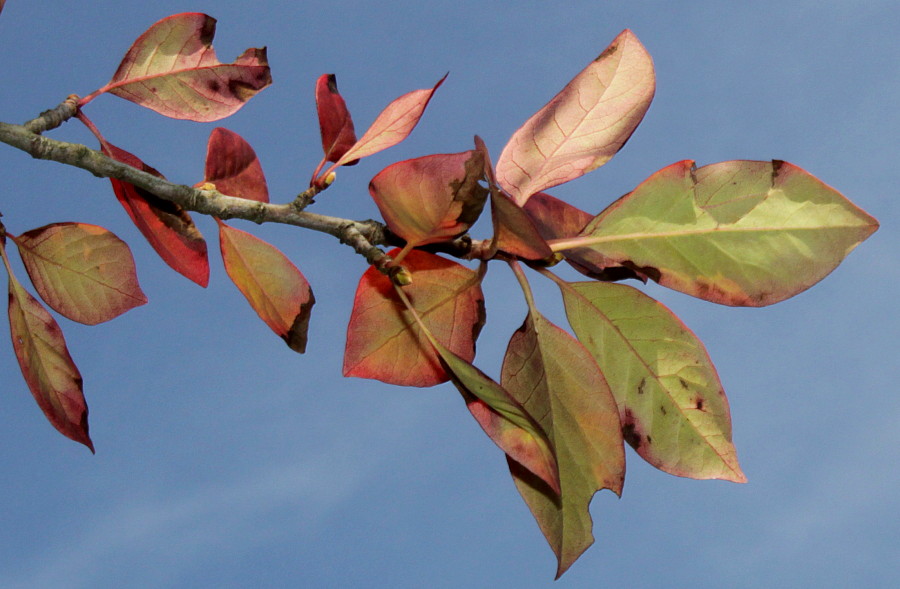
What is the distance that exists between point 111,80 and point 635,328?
0.66m

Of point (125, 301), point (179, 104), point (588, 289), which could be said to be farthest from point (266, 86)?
point (588, 289)

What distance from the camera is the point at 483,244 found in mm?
819

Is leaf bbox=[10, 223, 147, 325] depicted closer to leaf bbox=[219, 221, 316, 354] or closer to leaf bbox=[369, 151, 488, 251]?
leaf bbox=[219, 221, 316, 354]

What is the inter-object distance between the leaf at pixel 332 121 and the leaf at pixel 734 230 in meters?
0.29

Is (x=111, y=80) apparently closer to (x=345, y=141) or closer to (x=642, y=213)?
(x=345, y=141)

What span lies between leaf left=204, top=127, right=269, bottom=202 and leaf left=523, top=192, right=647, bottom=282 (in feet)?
1.02

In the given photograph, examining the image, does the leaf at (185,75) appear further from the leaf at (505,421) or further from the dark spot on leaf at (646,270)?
the dark spot on leaf at (646,270)

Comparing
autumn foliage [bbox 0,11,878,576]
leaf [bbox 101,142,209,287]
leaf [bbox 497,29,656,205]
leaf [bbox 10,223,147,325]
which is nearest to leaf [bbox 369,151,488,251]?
autumn foliage [bbox 0,11,878,576]

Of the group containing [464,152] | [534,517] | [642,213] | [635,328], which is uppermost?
[464,152]

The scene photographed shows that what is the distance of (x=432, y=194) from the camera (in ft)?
2.44

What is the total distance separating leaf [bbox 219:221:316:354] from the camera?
2.70 ft

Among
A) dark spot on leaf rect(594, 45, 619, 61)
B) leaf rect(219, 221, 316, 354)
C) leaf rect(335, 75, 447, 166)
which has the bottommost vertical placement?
leaf rect(219, 221, 316, 354)

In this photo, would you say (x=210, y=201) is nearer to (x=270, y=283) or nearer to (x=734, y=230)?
(x=270, y=283)

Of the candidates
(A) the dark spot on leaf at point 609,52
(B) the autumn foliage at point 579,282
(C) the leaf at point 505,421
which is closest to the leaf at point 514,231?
(B) the autumn foliage at point 579,282
